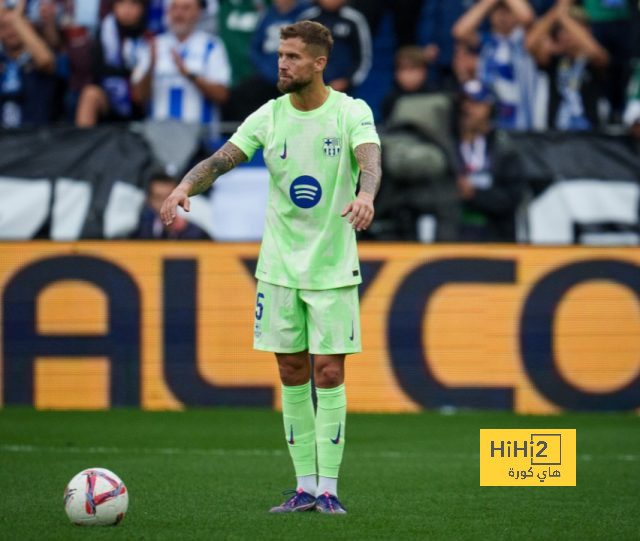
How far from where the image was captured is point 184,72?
1352 cm

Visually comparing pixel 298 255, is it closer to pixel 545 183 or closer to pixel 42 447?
pixel 42 447

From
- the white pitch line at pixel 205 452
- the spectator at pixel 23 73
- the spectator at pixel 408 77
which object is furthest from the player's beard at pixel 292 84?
the spectator at pixel 23 73

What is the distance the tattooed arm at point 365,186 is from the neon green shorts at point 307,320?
532 mm

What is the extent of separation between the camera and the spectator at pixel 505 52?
46.3 ft

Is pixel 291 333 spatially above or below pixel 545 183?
below

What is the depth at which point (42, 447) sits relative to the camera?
9672 mm

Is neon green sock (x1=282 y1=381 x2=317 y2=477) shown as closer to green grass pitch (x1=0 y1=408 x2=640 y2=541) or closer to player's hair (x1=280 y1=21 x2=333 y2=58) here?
green grass pitch (x1=0 y1=408 x2=640 y2=541)

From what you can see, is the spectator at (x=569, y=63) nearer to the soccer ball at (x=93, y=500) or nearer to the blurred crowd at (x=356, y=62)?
the blurred crowd at (x=356, y=62)

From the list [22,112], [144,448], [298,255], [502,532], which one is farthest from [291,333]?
[22,112]

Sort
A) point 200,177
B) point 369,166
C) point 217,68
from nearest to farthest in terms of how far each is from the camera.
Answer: point 369,166, point 200,177, point 217,68

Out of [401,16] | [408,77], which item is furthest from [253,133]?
[401,16]

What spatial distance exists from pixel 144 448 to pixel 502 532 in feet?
14.0

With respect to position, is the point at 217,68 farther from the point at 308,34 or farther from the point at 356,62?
the point at 308,34

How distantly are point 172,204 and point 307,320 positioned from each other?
36.4 inches
